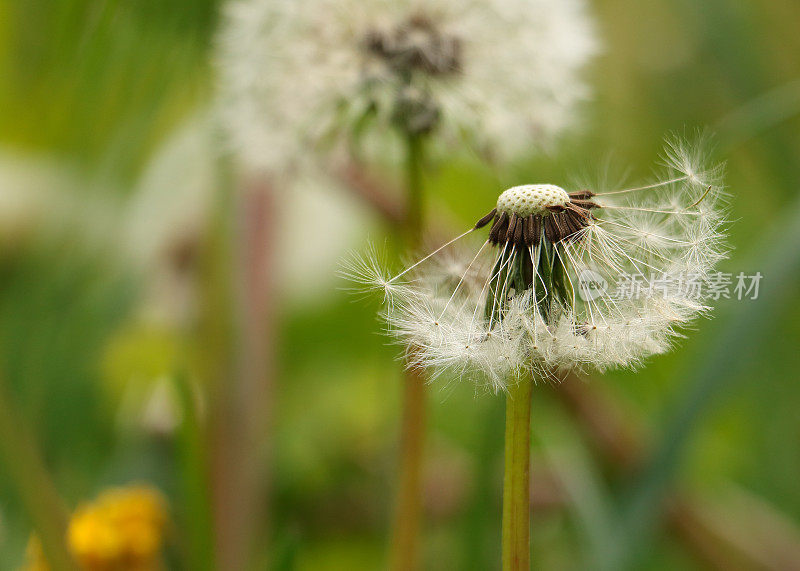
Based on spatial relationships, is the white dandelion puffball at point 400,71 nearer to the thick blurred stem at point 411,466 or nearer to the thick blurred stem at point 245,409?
the thick blurred stem at point 411,466

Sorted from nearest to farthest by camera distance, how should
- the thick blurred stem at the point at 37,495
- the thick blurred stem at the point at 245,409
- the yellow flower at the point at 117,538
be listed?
1. the thick blurred stem at the point at 37,495
2. the yellow flower at the point at 117,538
3. the thick blurred stem at the point at 245,409

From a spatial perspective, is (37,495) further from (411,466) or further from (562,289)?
(562,289)

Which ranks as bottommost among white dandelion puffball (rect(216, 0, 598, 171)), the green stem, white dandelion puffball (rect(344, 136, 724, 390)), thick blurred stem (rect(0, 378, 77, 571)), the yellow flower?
the yellow flower

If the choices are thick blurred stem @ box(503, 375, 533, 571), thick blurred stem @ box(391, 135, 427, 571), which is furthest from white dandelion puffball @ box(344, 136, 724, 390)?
thick blurred stem @ box(391, 135, 427, 571)

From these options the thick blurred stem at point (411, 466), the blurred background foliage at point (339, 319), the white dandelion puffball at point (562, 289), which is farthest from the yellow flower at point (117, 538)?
the white dandelion puffball at point (562, 289)

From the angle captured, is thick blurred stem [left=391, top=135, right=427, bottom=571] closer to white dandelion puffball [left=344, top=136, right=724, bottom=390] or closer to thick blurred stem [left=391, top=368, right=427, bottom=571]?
thick blurred stem [left=391, top=368, right=427, bottom=571]

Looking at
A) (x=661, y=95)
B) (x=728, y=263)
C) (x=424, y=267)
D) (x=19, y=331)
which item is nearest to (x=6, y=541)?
(x=19, y=331)
